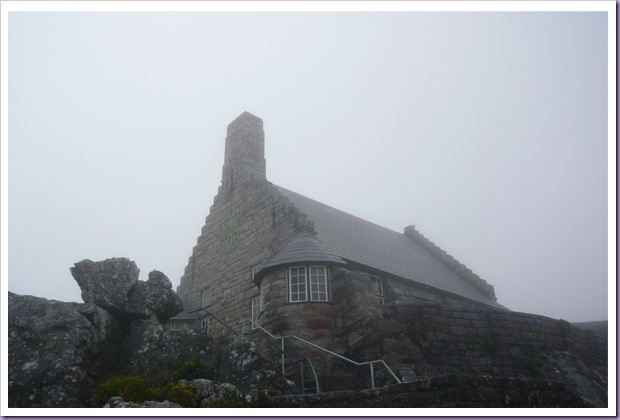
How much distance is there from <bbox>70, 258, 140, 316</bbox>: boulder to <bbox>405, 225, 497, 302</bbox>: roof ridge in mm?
18152

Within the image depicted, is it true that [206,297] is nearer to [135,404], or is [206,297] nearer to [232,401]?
[232,401]

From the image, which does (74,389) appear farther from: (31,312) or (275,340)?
(275,340)

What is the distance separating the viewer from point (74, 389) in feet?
29.9

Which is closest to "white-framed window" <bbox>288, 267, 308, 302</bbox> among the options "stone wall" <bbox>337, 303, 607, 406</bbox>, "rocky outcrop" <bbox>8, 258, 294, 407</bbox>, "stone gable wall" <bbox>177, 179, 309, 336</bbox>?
"stone wall" <bbox>337, 303, 607, 406</bbox>

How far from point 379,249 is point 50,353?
1380 cm

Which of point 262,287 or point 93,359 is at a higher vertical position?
point 262,287

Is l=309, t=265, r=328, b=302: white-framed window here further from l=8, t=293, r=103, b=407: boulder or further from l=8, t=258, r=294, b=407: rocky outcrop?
l=8, t=293, r=103, b=407: boulder

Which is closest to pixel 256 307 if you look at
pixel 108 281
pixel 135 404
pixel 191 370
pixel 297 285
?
pixel 297 285

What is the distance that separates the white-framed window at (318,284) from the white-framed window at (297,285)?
193mm

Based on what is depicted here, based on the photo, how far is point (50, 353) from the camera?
949 centimetres

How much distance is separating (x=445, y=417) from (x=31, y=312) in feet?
25.5

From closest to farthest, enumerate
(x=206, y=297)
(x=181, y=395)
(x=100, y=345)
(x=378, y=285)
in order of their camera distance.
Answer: (x=181, y=395) < (x=100, y=345) < (x=378, y=285) < (x=206, y=297)

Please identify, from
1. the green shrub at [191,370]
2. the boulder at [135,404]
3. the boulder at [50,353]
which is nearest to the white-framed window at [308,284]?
the green shrub at [191,370]

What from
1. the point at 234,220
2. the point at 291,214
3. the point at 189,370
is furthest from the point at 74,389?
the point at 234,220
